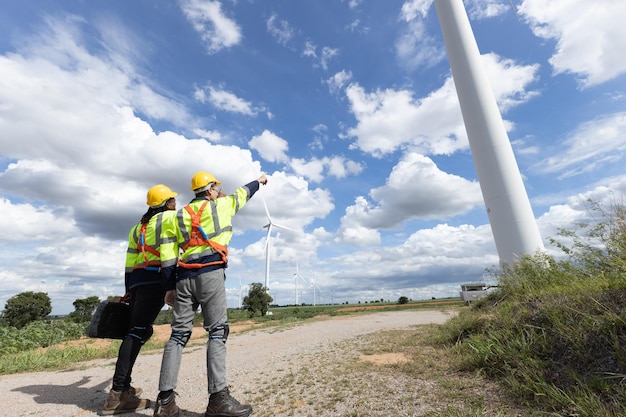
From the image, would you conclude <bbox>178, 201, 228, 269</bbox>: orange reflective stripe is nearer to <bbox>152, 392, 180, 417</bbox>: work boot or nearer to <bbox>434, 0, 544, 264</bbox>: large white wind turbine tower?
<bbox>152, 392, 180, 417</bbox>: work boot

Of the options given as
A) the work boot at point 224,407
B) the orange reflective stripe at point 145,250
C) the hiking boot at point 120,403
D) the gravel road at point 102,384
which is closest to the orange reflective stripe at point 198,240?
the orange reflective stripe at point 145,250

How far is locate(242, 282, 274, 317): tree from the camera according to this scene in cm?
3084

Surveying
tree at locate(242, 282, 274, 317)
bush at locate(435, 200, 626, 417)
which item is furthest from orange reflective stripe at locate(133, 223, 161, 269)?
tree at locate(242, 282, 274, 317)

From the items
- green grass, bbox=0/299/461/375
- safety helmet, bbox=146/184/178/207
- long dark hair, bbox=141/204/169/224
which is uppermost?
safety helmet, bbox=146/184/178/207

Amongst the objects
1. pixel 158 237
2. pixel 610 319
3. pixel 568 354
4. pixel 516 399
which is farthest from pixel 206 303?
pixel 610 319

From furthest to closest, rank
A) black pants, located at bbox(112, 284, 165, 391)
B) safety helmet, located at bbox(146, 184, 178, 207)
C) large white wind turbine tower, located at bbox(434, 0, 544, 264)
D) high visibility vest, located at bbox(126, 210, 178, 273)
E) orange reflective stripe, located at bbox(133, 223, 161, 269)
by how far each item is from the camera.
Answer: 1. large white wind turbine tower, located at bbox(434, 0, 544, 264)
2. safety helmet, located at bbox(146, 184, 178, 207)
3. orange reflective stripe, located at bbox(133, 223, 161, 269)
4. black pants, located at bbox(112, 284, 165, 391)
5. high visibility vest, located at bbox(126, 210, 178, 273)

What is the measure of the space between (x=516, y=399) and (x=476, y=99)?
11266mm

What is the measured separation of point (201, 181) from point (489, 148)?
34.7 ft

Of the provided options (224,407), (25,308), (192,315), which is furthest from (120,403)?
(25,308)

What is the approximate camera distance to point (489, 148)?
11.1 meters

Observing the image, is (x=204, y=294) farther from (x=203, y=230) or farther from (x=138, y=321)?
(x=138, y=321)

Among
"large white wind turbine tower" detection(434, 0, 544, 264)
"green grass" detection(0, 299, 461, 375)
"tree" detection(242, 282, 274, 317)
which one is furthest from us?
"tree" detection(242, 282, 274, 317)

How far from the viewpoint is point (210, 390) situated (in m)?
3.24

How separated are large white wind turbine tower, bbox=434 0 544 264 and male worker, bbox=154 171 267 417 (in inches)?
379
